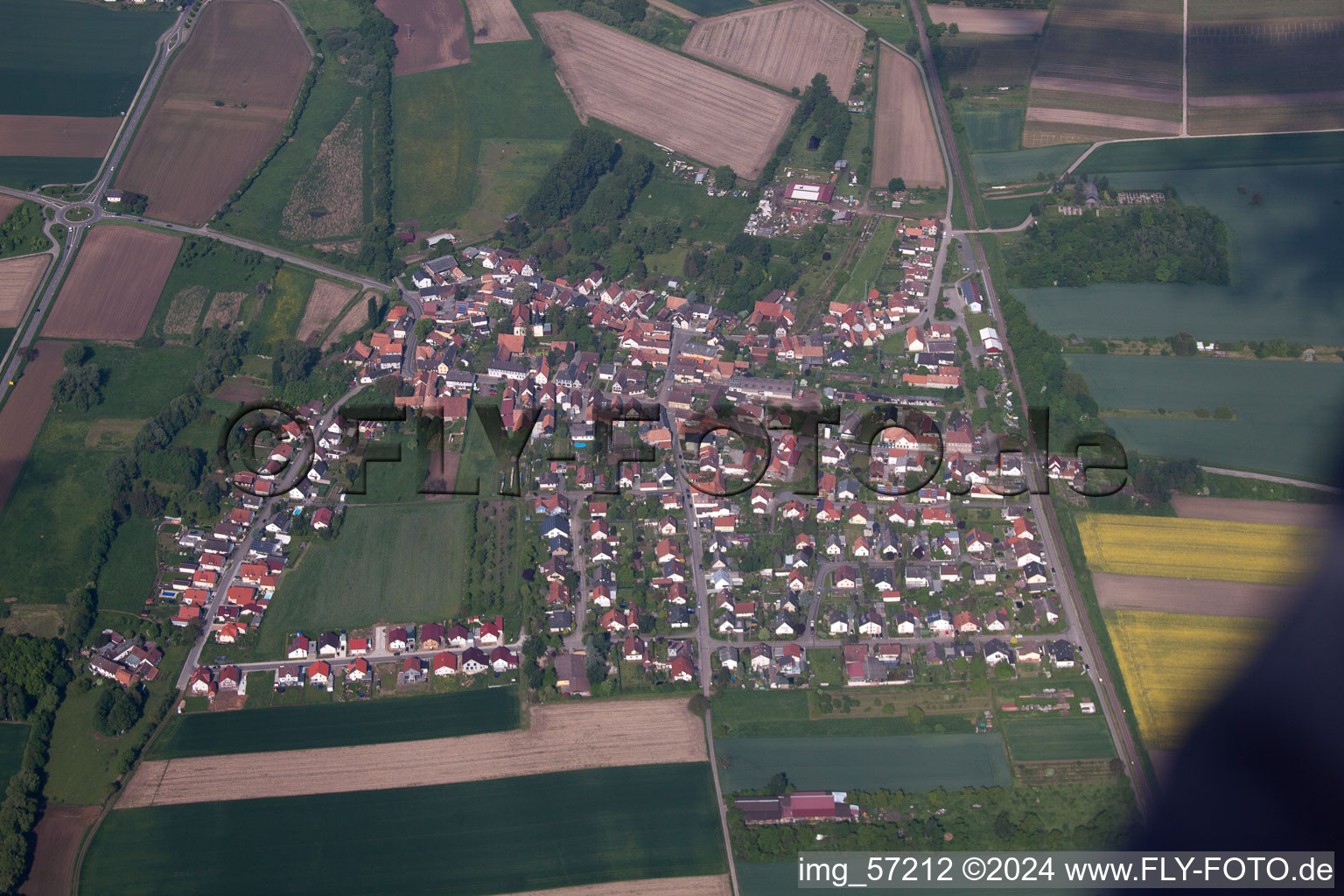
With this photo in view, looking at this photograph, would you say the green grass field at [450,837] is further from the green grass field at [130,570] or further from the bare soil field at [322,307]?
the bare soil field at [322,307]

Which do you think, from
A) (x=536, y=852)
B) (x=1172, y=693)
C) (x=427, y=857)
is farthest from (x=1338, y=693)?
(x=427, y=857)

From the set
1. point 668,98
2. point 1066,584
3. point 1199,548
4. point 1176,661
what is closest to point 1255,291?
point 1199,548

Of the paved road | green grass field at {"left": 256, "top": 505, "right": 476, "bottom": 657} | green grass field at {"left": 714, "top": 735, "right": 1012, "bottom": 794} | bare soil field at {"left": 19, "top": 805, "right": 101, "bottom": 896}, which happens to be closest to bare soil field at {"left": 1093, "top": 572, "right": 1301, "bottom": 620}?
the paved road

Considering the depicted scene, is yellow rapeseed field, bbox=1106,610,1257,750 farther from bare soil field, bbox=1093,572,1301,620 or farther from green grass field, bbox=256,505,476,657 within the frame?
green grass field, bbox=256,505,476,657

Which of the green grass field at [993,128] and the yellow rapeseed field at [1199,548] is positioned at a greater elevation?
the green grass field at [993,128]

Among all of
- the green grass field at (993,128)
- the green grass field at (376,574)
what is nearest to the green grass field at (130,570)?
the green grass field at (376,574)

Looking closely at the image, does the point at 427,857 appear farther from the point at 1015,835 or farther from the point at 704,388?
the point at 704,388

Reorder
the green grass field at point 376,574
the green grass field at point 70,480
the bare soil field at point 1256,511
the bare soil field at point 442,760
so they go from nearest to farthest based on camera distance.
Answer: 1. the bare soil field at point 442,760
2. the green grass field at point 376,574
3. the green grass field at point 70,480
4. the bare soil field at point 1256,511
